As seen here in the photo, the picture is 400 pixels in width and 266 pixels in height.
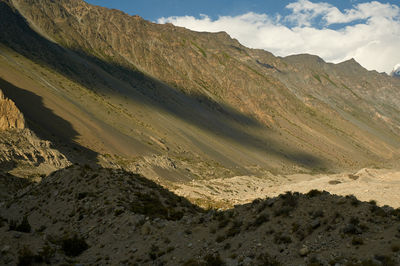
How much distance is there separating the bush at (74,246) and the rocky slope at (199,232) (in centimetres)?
4

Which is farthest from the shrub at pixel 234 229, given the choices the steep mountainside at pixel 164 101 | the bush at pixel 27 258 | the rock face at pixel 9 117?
the steep mountainside at pixel 164 101

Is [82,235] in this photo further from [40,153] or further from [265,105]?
[265,105]

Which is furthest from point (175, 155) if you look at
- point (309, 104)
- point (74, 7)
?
point (309, 104)

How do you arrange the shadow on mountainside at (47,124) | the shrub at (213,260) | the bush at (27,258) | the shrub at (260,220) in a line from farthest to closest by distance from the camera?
the shadow on mountainside at (47,124) → the shrub at (260,220) → the shrub at (213,260) → the bush at (27,258)

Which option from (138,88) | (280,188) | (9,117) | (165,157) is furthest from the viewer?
(138,88)

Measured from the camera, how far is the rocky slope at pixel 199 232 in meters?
9.40

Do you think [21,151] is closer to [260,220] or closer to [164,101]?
[260,220]

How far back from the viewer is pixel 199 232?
12859 mm

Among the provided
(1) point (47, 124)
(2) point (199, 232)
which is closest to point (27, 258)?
(2) point (199, 232)

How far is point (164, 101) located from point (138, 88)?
9467 millimetres

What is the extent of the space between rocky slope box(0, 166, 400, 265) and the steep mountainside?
28721 mm

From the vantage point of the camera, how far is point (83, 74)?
3565 inches

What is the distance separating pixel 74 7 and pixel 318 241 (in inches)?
5818

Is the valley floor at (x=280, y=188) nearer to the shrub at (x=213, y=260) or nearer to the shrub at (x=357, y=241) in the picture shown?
the shrub at (x=213, y=260)
